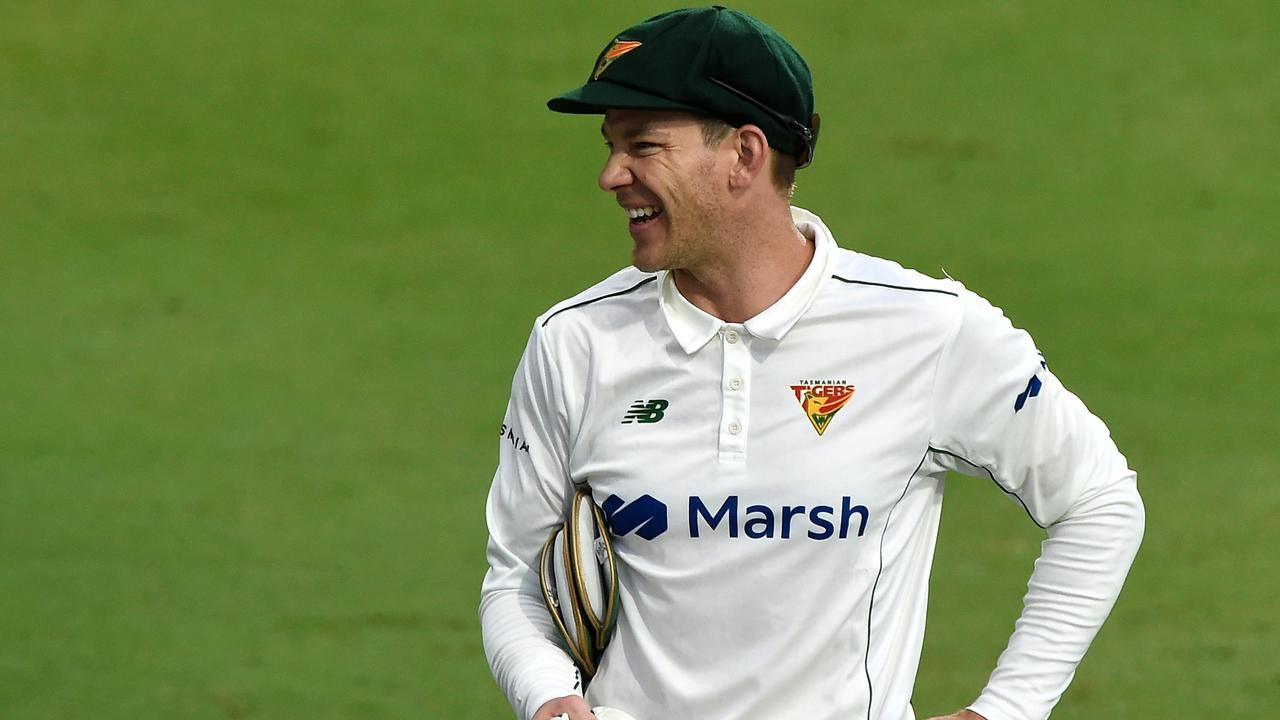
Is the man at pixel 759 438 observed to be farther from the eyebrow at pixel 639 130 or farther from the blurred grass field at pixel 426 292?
the blurred grass field at pixel 426 292

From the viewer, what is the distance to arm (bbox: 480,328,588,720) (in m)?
2.78

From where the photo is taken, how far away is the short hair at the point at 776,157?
2.70 metres

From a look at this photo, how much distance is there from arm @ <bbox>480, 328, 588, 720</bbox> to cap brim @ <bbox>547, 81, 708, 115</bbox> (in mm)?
365

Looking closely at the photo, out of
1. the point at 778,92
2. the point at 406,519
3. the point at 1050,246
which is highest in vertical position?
→ the point at 778,92

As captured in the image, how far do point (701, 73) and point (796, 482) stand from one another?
0.58m

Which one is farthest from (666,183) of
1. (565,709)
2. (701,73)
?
(565,709)

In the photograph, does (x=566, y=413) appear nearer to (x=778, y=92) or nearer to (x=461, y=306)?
(x=778, y=92)

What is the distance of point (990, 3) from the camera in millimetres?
9883

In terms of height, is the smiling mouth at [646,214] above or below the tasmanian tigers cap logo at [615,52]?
below

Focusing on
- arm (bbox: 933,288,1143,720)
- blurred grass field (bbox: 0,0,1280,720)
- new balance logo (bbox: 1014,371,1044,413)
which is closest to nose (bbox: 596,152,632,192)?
arm (bbox: 933,288,1143,720)

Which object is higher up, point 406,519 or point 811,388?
point 811,388

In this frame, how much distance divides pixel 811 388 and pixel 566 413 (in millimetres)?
357

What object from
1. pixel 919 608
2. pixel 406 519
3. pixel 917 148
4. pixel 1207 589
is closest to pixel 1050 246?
pixel 917 148

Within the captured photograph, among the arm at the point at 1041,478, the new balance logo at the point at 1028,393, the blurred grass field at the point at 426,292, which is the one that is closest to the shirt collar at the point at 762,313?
the arm at the point at 1041,478
